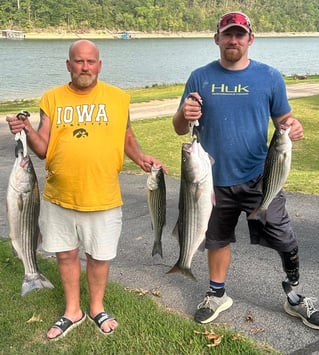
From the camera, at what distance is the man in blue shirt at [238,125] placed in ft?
11.2

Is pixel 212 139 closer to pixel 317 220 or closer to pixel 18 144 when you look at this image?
pixel 18 144

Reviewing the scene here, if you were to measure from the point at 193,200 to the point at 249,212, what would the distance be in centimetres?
53

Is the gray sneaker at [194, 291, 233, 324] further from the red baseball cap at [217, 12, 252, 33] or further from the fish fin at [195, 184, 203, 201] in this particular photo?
the red baseball cap at [217, 12, 252, 33]

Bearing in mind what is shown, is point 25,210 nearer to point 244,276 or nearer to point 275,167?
point 275,167

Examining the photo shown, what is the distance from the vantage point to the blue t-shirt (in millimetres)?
3443

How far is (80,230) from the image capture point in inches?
140

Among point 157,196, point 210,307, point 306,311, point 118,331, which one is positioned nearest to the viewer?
point 157,196

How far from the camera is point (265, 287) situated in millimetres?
4449

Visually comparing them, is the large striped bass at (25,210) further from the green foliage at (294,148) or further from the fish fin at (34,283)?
the green foliage at (294,148)

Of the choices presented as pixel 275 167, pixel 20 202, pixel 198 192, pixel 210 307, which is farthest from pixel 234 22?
pixel 210 307

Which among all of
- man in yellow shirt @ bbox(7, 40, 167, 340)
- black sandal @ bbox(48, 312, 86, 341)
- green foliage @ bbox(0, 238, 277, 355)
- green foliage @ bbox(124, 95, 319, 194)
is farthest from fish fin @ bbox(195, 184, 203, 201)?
green foliage @ bbox(124, 95, 319, 194)

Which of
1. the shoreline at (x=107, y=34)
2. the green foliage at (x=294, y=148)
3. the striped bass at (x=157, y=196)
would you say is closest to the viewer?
the striped bass at (x=157, y=196)

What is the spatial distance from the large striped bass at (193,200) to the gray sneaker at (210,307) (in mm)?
428

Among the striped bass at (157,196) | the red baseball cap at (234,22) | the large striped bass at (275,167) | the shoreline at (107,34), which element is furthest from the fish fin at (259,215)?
the shoreline at (107,34)
